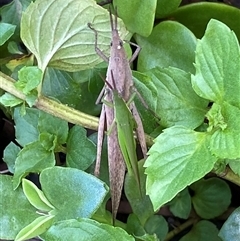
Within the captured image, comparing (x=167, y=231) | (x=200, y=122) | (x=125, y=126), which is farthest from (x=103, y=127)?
(x=167, y=231)

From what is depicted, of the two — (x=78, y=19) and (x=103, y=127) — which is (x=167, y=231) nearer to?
(x=103, y=127)

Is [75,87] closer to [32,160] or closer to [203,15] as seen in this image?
[32,160]

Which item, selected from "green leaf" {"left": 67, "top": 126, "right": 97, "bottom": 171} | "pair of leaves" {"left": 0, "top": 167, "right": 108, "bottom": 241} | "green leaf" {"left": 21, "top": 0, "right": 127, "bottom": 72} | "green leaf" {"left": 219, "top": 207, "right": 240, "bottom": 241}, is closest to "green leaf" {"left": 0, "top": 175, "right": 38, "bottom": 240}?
"pair of leaves" {"left": 0, "top": 167, "right": 108, "bottom": 241}

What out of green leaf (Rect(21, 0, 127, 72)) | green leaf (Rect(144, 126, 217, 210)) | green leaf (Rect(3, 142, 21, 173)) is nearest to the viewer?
green leaf (Rect(144, 126, 217, 210))

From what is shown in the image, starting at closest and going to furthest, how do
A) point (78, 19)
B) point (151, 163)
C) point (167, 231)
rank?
1. point (151, 163)
2. point (78, 19)
3. point (167, 231)

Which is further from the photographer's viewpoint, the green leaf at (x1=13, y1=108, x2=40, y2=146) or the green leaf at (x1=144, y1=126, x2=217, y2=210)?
the green leaf at (x1=13, y1=108, x2=40, y2=146)

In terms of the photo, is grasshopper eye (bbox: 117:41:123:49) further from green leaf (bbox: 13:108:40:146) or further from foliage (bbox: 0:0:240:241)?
green leaf (bbox: 13:108:40:146)
